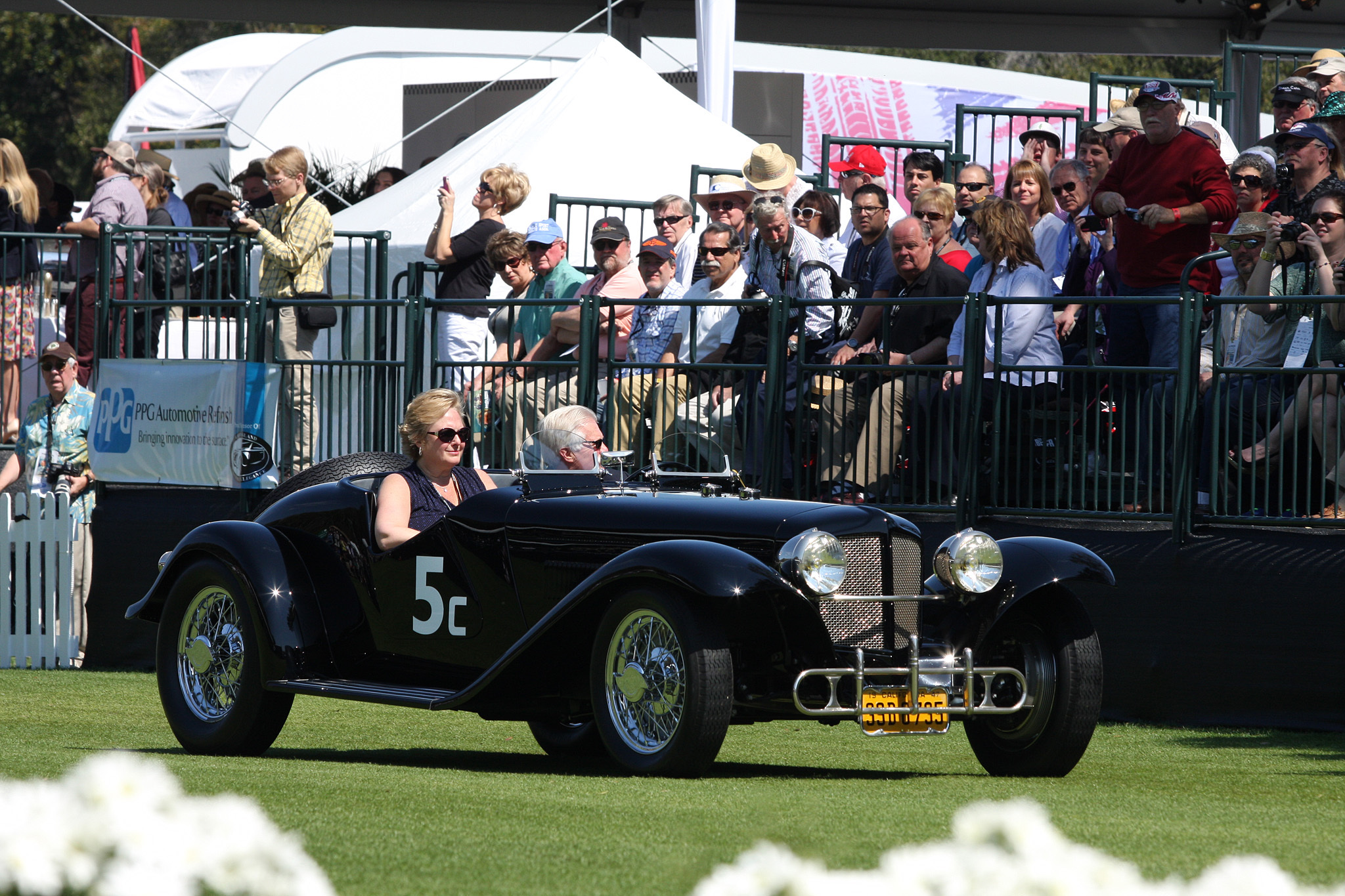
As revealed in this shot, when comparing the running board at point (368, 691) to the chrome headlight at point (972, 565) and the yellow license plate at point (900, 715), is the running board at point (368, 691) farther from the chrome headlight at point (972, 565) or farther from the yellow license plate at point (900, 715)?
the chrome headlight at point (972, 565)

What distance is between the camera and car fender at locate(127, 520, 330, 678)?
7.73 meters

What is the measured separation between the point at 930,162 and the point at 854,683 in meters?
7.64

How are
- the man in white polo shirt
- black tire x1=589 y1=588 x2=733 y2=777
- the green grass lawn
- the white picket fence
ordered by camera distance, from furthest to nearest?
the white picket fence, the man in white polo shirt, black tire x1=589 y1=588 x2=733 y2=777, the green grass lawn

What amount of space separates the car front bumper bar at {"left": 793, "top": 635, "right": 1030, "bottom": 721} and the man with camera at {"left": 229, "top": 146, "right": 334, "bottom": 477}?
6546 mm

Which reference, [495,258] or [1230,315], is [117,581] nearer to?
[495,258]

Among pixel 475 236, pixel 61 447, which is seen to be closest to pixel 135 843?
pixel 475 236

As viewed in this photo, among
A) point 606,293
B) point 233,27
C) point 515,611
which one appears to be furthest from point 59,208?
point 233,27

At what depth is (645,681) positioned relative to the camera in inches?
265

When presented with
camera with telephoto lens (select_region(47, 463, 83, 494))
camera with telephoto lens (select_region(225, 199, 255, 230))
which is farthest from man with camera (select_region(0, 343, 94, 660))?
camera with telephoto lens (select_region(225, 199, 255, 230))

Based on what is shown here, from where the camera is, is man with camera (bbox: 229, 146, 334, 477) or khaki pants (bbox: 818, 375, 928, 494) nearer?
khaki pants (bbox: 818, 375, 928, 494)

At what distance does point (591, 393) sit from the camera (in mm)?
11188

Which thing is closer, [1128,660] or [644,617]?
[644,617]

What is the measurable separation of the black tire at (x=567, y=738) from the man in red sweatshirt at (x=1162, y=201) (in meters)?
3.87

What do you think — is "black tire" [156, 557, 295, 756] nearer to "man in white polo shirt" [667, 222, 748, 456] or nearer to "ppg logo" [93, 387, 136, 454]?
"man in white polo shirt" [667, 222, 748, 456]
